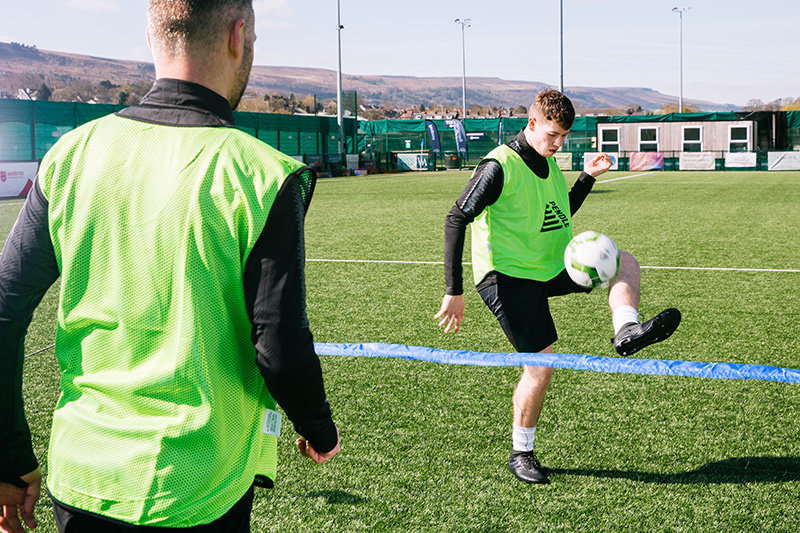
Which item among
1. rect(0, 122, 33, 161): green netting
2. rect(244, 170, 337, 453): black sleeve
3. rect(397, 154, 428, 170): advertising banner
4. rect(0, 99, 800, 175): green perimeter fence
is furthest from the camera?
rect(397, 154, 428, 170): advertising banner

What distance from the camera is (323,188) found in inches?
1075

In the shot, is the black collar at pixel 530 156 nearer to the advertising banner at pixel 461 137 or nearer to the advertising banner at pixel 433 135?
the advertising banner at pixel 461 137

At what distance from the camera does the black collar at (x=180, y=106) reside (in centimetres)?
157

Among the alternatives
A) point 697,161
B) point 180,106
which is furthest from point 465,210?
point 697,161

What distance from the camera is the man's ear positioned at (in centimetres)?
159

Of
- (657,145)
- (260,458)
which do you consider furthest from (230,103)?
(657,145)

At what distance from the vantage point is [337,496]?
376 centimetres

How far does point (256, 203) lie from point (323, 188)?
26.1m

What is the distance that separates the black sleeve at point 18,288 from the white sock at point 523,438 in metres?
2.78

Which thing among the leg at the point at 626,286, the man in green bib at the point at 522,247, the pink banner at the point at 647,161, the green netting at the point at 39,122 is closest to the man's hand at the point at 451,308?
the man in green bib at the point at 522,247

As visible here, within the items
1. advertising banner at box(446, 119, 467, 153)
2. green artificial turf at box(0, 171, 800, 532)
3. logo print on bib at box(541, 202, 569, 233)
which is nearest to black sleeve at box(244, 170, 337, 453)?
green artificial turf at box(0, 171, 800, 532)

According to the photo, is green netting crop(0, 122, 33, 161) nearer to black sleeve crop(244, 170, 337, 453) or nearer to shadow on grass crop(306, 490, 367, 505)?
shadow on grass crop(306, 490, 367, 505)

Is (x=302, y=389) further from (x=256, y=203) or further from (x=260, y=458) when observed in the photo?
(x=256, y=203)

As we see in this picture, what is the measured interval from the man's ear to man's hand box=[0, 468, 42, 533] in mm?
1080
